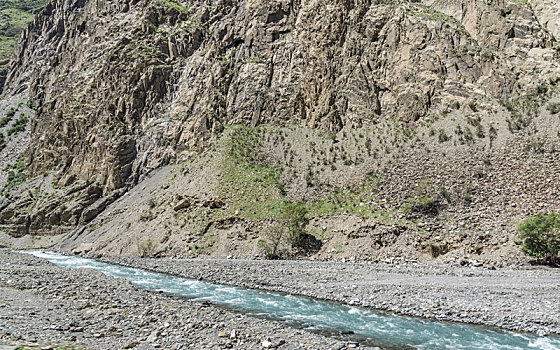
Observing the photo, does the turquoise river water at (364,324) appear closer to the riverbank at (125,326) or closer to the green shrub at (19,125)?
the riverbank at (125,326)

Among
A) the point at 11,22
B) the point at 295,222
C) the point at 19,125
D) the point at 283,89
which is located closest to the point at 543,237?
the point at 295,222

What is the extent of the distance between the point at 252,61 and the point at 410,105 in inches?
1231

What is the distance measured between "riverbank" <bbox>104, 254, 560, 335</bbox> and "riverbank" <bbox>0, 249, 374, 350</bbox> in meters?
6.94

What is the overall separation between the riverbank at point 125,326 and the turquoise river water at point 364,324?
1.90m

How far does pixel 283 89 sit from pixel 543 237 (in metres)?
44.0

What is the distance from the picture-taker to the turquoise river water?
13117mm

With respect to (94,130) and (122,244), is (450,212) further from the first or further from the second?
(94,130)

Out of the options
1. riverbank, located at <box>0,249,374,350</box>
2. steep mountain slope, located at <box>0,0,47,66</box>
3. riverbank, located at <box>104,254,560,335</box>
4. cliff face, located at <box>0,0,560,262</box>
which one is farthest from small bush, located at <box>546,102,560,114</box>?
steep mountain slope, located at <box>0,0,47,66</box>

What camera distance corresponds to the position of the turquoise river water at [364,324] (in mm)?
13117

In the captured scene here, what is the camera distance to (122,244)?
154 ft

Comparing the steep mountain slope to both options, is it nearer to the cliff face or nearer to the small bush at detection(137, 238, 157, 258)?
the cliff face

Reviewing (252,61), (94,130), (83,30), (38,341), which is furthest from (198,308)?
(83,30)

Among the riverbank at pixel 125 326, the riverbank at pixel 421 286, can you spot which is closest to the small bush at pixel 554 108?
Result: the riverbank at pixel 421 286

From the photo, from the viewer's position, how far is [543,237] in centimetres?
2512
